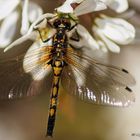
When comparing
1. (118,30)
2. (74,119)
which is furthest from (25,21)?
(74,119)

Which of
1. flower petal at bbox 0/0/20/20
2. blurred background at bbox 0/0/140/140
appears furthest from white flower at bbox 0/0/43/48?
blurred background at bbox 0/0/140/140

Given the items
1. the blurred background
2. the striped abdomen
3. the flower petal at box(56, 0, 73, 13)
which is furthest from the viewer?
the blurred background

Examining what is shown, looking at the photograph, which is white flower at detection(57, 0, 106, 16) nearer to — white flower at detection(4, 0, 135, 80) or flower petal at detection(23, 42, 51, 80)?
white flower at detection(4, 0, 135, 80)

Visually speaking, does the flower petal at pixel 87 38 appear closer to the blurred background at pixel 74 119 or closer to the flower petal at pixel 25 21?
the flower petal at pixel 25 21

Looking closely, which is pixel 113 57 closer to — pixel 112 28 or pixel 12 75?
pixel 112 28

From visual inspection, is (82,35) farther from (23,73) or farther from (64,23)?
(23,73)

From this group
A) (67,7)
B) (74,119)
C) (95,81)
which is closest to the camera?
(67,7)

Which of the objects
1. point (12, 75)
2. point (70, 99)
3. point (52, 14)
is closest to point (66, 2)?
point (52, 14)
